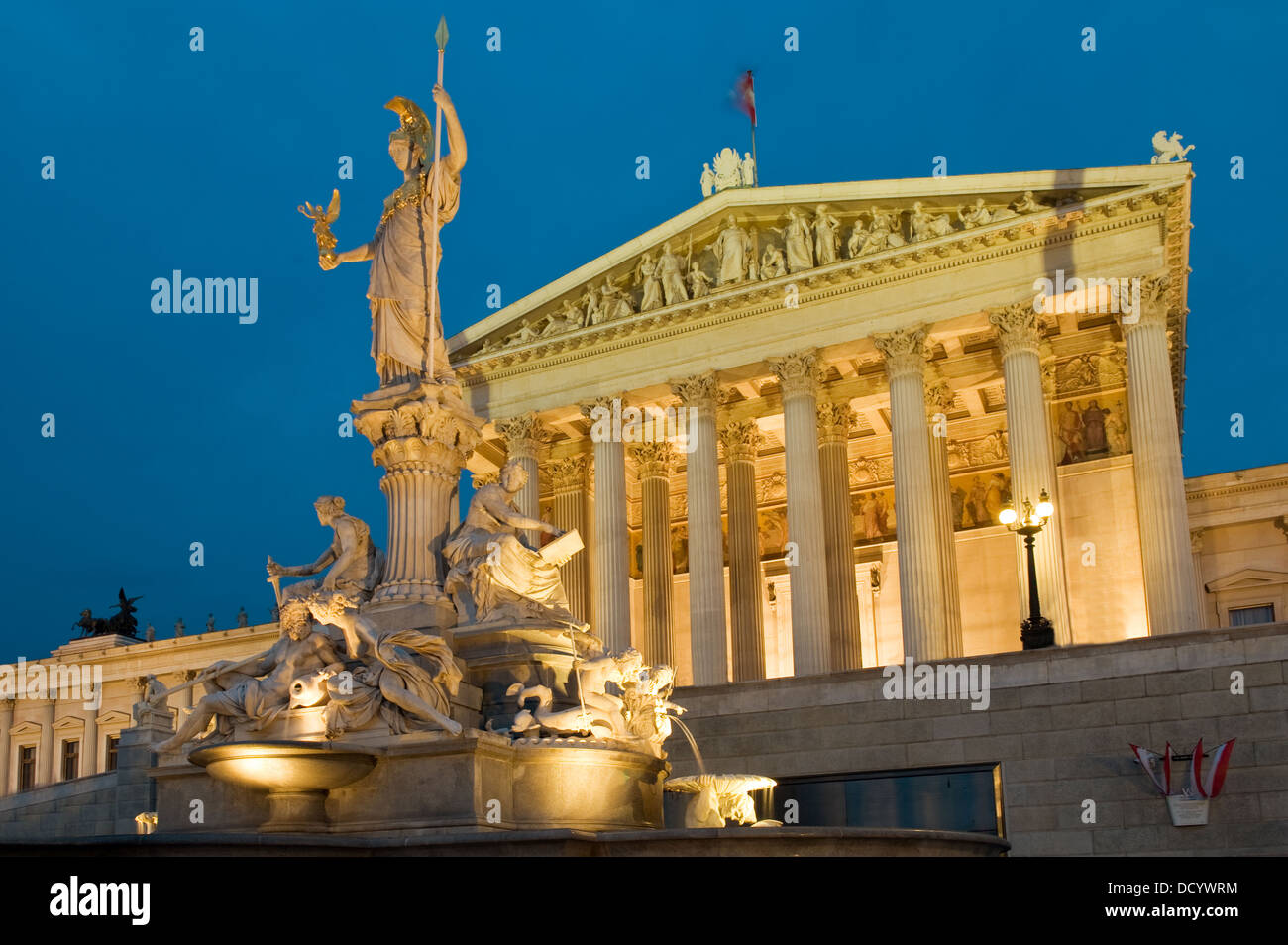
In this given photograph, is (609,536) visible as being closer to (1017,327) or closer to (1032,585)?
(1017,327)

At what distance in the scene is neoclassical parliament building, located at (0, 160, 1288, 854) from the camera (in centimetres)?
2644

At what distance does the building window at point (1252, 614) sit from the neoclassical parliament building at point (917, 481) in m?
0.10

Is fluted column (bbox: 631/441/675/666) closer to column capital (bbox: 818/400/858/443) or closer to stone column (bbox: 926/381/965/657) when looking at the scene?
column capital (bbox: 818/400/858/443)

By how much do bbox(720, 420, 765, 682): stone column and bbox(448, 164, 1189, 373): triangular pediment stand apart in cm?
473

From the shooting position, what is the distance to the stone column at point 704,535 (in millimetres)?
35875

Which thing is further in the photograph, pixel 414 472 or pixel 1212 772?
pixel 1212 772

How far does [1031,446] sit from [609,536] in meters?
12.7

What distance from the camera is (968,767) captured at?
27.2m

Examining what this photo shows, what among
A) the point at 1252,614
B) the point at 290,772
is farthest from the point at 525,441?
the point at 290,772

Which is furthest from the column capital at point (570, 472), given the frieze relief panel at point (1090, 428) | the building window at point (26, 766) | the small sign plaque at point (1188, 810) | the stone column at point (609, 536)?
the building window at point (26, 766)

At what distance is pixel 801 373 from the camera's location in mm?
37094
